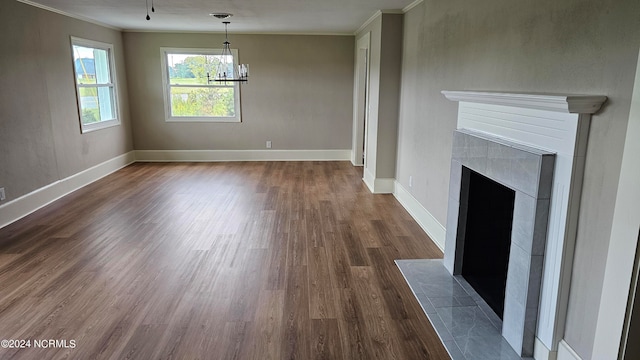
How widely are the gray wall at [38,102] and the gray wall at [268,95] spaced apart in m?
1.37

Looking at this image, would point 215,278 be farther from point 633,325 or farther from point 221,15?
point 221,15

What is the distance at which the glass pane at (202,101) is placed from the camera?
776cm

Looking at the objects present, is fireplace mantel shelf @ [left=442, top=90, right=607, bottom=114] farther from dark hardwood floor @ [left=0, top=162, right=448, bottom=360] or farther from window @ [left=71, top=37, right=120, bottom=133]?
window @ [left=71, top=37, right=120, bottom=133]

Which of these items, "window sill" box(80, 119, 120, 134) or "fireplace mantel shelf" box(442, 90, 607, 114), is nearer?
"fireplace mantel shelf" box(442, 90, 607, 114)

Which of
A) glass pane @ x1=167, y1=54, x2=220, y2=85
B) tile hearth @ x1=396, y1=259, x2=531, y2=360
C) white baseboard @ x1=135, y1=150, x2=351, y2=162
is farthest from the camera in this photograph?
white baseboard @ x1=135, y1=150, x2=351, y2=162

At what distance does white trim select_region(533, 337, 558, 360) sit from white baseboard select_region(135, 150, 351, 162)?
6.00 metres

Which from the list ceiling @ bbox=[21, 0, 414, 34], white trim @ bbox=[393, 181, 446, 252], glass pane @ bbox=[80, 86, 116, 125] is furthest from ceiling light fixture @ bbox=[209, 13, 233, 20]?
white trim @ bbox=[393, 181, 446, 252]

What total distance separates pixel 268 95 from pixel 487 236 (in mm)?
5644

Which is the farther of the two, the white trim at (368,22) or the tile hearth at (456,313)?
the white trim at (368,22)

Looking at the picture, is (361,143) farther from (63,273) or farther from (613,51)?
(613,51)

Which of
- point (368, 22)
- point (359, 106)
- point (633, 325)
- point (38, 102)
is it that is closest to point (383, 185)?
point (359, 106)

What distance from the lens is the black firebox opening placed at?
2.73m

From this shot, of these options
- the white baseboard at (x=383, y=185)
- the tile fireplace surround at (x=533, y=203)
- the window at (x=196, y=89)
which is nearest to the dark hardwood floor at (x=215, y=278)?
the white baseboard at (x=383, y=185)

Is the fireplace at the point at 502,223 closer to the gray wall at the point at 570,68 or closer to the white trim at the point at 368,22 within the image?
the gray wall at the point at 570,68
